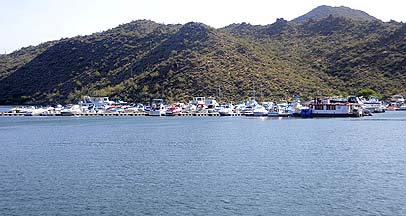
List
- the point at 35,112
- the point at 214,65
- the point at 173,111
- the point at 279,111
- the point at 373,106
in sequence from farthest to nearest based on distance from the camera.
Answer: the point at 214,65
the point at 35,112
the point at 373,106
the point at 173,111
the point at 279,111

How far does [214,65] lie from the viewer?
117312 millimetres

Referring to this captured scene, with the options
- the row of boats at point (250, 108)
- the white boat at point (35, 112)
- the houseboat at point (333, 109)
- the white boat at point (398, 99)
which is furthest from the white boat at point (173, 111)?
the white boat at point (398, 99)

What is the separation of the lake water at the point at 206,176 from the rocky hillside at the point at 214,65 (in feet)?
211

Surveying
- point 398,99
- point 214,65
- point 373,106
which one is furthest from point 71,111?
point 398,99

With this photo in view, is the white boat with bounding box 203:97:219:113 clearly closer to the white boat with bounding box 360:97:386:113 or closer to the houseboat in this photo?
the houseboat

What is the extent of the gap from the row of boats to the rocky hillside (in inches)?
280

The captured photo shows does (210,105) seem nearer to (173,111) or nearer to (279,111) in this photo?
(173,111)

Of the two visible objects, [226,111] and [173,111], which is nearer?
[226,111]

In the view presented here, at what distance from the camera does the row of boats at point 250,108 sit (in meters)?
84.2

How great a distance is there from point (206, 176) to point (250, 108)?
63172 millimetres

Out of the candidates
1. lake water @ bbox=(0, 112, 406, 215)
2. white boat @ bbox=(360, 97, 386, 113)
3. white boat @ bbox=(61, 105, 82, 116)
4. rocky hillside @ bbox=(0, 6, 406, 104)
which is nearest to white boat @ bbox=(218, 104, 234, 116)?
rocky hillside @ bbox=(0, 6, 406, 104)

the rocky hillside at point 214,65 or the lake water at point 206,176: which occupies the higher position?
the rocky hillside at point 214,65

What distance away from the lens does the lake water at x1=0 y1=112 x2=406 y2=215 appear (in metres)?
23.1

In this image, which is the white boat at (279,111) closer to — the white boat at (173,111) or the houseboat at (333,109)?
the houseboat at (333,109)
